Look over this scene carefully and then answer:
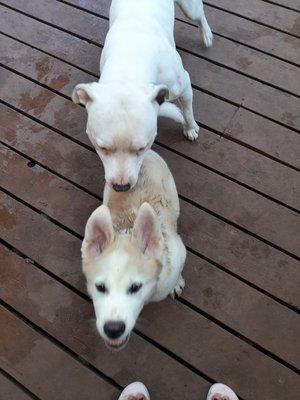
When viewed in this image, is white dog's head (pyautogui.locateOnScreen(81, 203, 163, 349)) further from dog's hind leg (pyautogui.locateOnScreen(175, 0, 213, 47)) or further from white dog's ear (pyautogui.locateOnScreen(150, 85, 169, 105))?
dog's hind leg (pyautogui.locateOnScreen(175, 0, 213, 47))

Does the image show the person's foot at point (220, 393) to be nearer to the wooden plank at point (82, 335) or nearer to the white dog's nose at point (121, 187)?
the wooden plank at point (82, 335)

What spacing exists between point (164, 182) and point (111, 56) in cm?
67

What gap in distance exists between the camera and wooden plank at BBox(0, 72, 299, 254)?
2311 mm

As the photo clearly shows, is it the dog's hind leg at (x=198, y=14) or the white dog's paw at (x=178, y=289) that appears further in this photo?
the dog's hind leg at (x=198, y=14)

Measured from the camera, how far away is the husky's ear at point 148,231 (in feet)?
5.38

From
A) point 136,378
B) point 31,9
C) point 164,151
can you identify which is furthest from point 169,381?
point 31,9

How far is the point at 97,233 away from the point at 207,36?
177cm

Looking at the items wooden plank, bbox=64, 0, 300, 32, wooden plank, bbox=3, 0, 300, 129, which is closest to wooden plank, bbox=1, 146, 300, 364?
wooden plank, bbox=3, 0, 300, 129

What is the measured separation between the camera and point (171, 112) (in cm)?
245

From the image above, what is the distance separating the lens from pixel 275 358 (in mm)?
2020

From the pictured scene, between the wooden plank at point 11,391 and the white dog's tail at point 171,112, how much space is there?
1507 millimetres

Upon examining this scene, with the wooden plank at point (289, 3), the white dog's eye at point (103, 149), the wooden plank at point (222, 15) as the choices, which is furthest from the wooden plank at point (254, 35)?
the white dog's eye at point (103, 149)

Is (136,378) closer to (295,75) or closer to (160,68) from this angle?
(160,68)

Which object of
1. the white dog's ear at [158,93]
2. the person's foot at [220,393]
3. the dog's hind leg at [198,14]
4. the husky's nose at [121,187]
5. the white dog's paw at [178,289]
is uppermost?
the dog's hind leg at [198,14]
